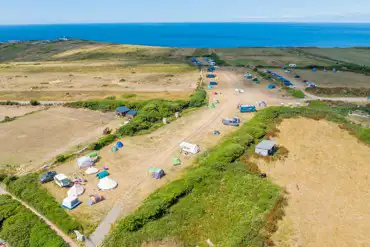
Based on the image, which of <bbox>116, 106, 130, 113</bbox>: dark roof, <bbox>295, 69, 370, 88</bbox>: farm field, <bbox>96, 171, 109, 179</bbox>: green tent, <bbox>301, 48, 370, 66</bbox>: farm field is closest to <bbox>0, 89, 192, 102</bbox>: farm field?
<bbox>116, 106, 130, 113</bbox>: dark roof

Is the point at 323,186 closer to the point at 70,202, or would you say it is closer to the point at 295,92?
the point at 70,202

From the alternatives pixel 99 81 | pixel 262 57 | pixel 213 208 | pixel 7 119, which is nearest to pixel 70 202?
pixel 213 208

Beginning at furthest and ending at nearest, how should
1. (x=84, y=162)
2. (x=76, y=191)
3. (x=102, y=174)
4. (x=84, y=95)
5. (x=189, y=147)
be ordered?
(x=84, y=95) < (x=189, y=147) < (x=84, y=162) < (x=102, y=174) < (x=76, y=191)

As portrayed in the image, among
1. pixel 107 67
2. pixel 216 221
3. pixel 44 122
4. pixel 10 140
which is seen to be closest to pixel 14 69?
pixel 107 67

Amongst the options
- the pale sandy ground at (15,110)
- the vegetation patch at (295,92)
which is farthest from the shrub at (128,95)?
the vegetation patch at (295,92)

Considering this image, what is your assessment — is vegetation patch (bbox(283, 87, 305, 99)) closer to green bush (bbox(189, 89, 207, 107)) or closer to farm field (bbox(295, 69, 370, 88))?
farm field (bbox(295, 69, 370, 88))

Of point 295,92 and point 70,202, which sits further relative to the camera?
point 295,92

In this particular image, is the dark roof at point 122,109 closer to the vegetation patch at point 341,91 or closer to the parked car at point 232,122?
the parked car at point 232,122
